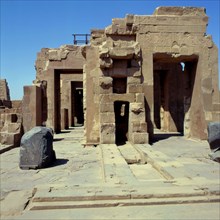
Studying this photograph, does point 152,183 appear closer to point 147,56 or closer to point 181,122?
point 147,56

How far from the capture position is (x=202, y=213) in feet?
11.0

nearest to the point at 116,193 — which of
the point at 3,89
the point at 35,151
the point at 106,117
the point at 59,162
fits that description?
the point at 35,151

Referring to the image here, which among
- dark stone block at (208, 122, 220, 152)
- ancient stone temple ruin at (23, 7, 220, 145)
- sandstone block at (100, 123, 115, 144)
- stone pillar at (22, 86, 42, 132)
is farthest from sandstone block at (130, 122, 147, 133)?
stone pillar at (22, 86, 42, 132)

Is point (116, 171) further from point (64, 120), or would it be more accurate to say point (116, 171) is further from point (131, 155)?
point (64, 120)

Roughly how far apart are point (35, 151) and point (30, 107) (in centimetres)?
497

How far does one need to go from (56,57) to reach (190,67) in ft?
24.1

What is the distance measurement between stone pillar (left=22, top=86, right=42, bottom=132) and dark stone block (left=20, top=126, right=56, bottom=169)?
4576 mm

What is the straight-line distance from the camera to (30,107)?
10.7 metres

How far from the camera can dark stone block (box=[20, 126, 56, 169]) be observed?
593 cm

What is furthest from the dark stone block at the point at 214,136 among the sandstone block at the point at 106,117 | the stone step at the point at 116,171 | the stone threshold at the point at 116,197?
the sandstone block at the point at 106,117

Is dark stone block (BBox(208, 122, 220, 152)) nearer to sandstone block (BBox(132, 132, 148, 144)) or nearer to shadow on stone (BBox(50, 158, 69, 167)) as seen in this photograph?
sandstone block (BBox(132, 132, 148, 144))

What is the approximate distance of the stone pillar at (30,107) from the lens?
34.7ft

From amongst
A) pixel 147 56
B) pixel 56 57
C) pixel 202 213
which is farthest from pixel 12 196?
pixel 56 57

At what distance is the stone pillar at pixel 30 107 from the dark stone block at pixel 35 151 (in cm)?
458
